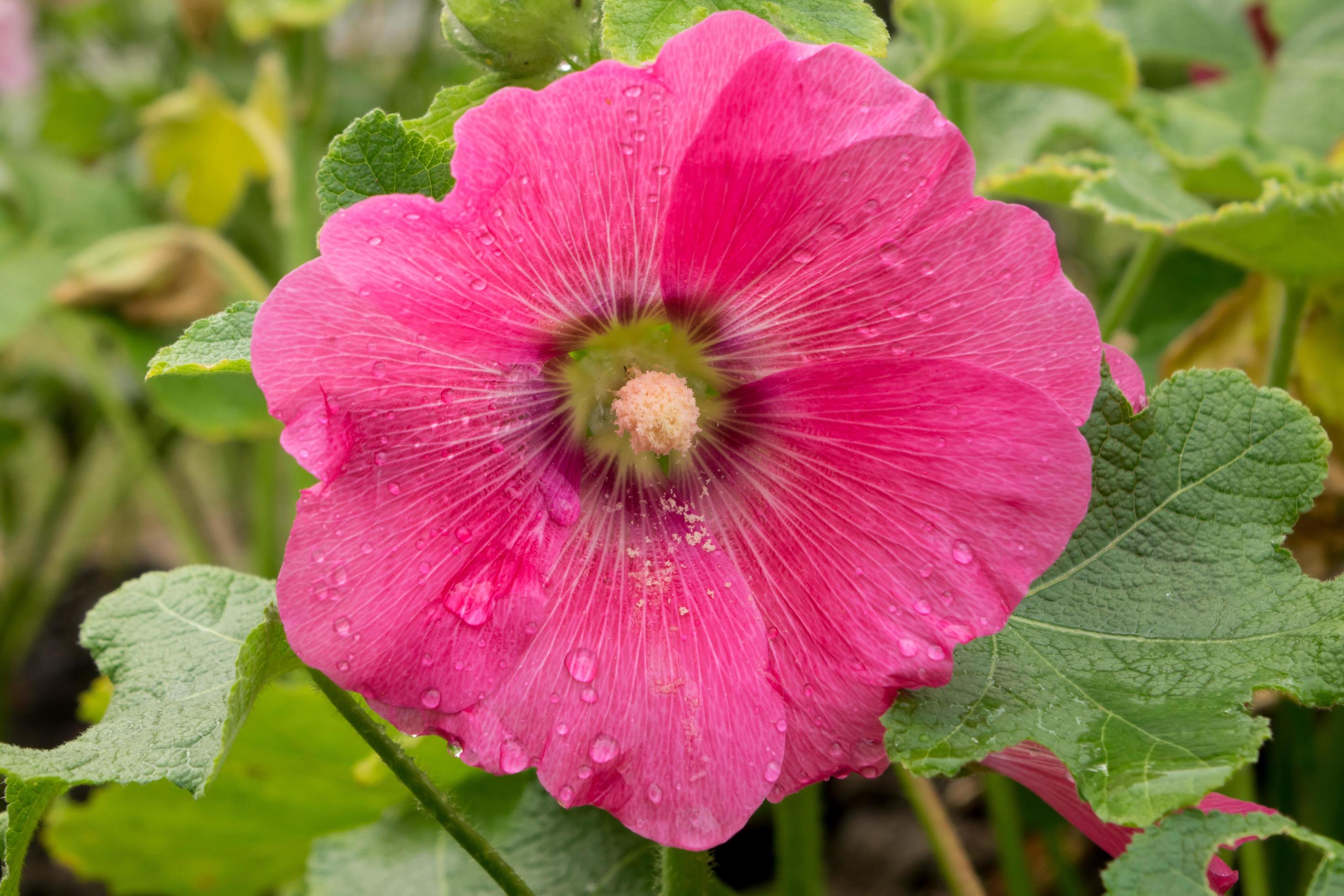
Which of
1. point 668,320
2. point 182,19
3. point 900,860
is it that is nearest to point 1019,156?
point 900,860

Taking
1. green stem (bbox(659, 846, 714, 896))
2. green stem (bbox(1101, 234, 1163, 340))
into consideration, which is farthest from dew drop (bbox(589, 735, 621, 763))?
green stem (bbox(1101, 234, 1163, 340))

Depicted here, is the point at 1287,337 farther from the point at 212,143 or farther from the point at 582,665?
the point at 212,143

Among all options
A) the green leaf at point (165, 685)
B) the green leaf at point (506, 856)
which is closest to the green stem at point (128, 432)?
the green leaf at point (506, 856)

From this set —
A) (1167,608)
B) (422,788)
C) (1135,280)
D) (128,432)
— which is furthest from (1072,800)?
(128,432)

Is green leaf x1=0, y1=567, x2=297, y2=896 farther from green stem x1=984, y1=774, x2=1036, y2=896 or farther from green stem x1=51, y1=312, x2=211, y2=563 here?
green stem x1=51, y1=312, x2=211, y2=563

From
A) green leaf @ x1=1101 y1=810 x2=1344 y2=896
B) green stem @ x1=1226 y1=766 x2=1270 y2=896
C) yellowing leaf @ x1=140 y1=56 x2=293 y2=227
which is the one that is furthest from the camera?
yellowing leaf @ x1=140 y1=56 x2=293 y2=227

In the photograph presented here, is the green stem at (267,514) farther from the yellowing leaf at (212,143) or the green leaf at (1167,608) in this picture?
the green leaf at (1167,608)
